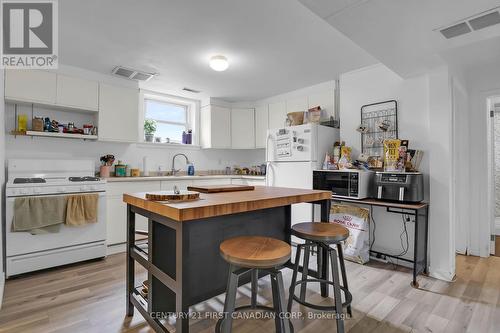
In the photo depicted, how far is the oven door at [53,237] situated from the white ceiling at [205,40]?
1.66 metres

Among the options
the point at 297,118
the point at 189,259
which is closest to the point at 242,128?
the point at 297,118

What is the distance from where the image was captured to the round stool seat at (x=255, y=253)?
1.17m

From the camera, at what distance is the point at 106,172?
3.50 m

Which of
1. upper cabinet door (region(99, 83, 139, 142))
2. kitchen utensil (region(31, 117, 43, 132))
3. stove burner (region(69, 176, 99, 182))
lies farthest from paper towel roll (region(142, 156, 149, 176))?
kitchen utensil (region(31, 117, 43, 132))

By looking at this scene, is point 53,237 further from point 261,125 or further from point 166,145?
point 261,125

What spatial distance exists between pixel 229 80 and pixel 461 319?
3530 millimetres

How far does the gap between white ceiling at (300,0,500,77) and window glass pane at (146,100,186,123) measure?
3.32m

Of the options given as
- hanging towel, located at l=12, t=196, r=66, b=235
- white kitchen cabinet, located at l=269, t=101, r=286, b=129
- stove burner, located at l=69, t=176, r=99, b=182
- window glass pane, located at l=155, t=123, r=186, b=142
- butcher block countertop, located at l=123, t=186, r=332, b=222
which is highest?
white kitchen cabinet, located at l=269, t=101, r=286, b=129

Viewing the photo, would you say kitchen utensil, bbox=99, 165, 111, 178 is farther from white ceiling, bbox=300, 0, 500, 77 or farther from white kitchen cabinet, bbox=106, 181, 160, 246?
white ceiling, bbox=300, 0, 500, 77

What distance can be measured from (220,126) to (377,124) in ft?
8.60

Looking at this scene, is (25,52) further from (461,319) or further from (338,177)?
(461,319)

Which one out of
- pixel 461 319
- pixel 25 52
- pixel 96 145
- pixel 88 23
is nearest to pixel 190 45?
pixel 88 23

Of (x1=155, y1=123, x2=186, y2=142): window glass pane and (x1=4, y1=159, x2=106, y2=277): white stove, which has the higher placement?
(x1=155, y1=123, x2=186, y2=142): window glass pane

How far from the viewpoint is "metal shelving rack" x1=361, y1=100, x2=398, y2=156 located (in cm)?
294
